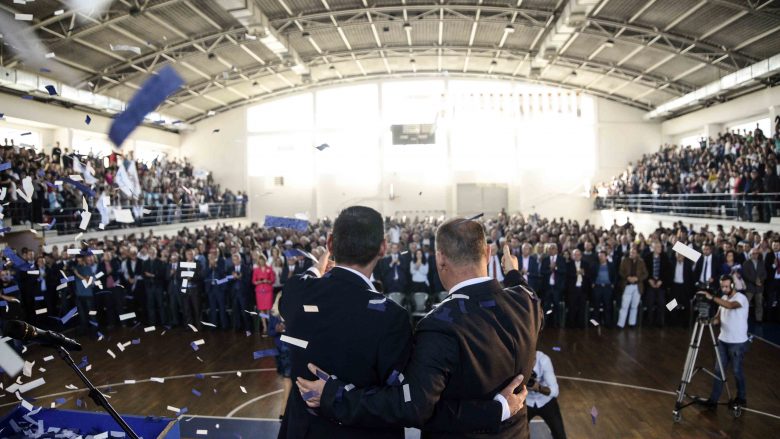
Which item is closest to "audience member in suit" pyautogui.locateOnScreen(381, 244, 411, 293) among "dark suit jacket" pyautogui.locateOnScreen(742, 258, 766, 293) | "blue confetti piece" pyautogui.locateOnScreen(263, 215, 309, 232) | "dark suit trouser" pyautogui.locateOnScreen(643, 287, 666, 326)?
"blue confetti piece" pyautogui.locateOnScreen(263, 215, 309, 232)

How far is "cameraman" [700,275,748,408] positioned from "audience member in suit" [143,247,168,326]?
9201 millimetres

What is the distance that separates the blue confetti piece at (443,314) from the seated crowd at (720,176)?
1302 centimetres

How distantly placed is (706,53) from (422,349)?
19.8 metres

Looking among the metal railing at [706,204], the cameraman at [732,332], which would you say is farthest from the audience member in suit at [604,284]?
the metal railing at [706,204]

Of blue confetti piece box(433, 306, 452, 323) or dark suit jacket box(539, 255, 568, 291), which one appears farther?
dark suit jacket box(539, 255, 568, 291)

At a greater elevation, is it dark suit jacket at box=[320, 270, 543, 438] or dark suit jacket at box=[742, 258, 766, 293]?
dark suit jacket at box=[320, 270, 543, 438]

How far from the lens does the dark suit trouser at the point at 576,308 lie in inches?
372

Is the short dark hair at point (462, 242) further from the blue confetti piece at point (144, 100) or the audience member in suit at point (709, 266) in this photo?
the audience member in suit at point (709, 266)

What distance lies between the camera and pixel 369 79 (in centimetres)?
2517

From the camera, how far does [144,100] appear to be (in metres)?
2.53

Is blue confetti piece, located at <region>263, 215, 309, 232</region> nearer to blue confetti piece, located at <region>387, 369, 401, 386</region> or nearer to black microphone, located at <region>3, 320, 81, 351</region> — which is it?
black microphone, located at <region>3, 320, 81, 351</region>

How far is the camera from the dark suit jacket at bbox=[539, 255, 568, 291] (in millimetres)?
9438

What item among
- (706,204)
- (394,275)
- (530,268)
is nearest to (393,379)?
(394,275)

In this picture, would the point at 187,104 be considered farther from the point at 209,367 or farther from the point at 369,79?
the point at 209,367
